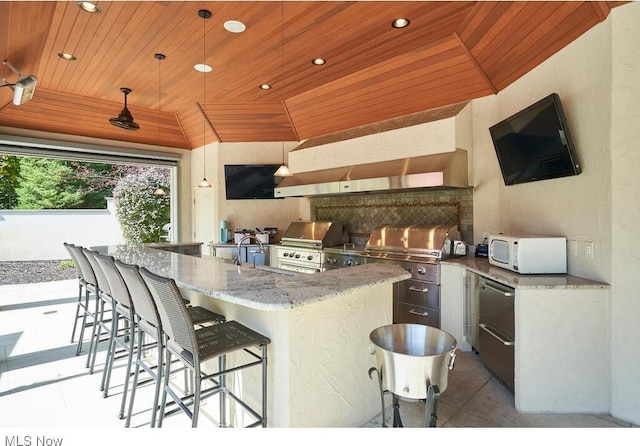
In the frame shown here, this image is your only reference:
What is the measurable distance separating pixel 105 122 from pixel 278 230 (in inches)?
125

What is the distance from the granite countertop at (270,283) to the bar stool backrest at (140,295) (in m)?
0.18

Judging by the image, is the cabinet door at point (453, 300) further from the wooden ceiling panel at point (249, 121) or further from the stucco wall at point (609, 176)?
the wooden ceiling panel at point (249, 121)

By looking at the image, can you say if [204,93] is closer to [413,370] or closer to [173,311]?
[173,311]

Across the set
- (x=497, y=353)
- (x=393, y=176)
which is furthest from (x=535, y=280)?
(x=393, y=176)

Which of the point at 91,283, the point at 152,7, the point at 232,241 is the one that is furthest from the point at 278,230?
the point at 152,7

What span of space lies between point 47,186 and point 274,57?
696 centimetres

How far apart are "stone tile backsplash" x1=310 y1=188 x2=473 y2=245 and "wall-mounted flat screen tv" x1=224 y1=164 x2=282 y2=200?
2.65 feet

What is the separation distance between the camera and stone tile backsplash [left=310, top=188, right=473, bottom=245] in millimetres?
3943

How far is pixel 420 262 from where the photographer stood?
3508 millimetres

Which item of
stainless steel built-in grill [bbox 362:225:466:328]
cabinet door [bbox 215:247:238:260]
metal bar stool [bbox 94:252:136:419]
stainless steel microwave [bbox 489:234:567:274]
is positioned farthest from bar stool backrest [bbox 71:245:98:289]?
stainless steel microwave [bbox 489:234:567:274]

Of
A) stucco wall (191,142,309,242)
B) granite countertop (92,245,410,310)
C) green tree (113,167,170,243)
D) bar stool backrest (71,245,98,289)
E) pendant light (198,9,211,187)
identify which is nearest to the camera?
granite countertop (92,245,410,310)

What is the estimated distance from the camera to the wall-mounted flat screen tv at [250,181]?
5676mm

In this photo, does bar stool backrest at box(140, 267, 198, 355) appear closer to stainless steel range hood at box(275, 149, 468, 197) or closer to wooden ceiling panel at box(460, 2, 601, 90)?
stainless steel range hood at box(275, 149, 468, 197)

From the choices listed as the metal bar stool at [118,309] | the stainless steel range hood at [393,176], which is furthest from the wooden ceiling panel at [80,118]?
the metal bar stool at [118,309]
